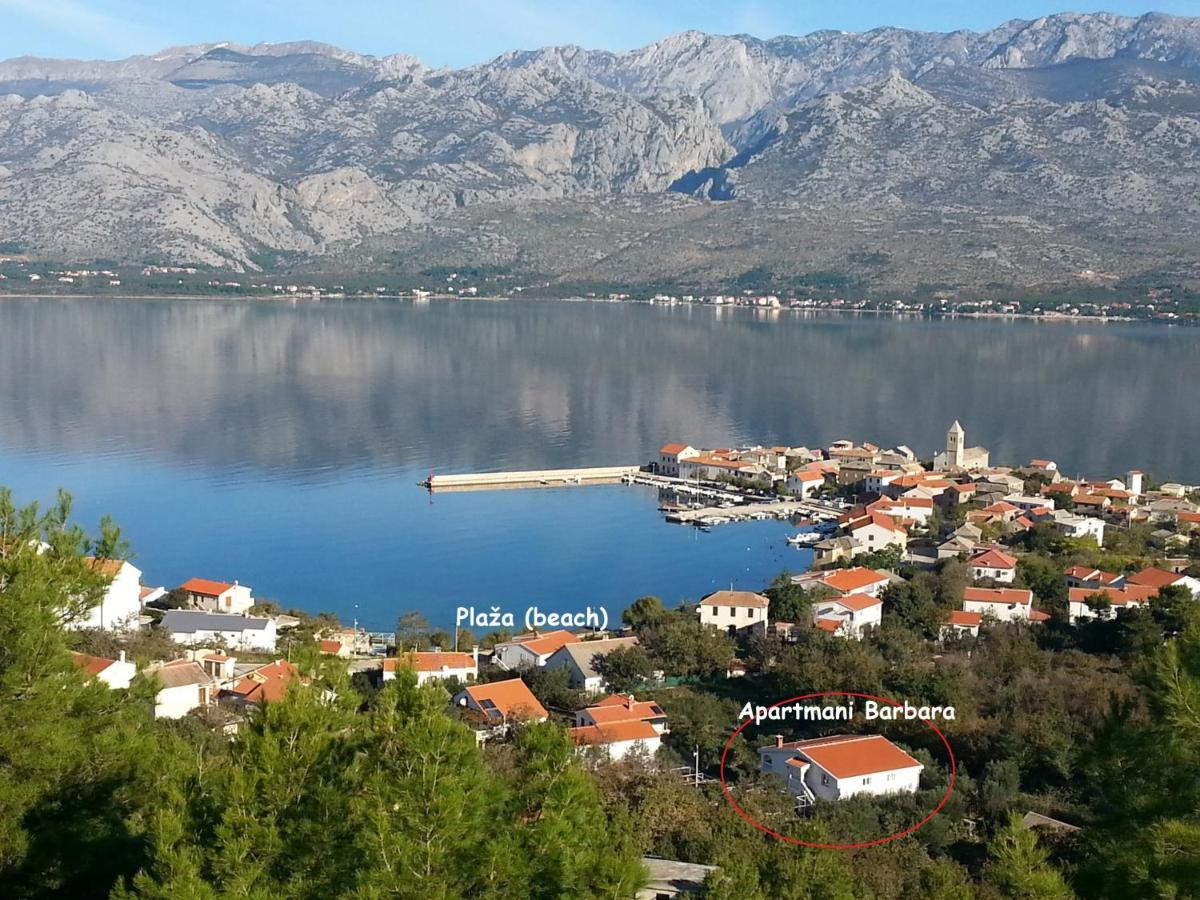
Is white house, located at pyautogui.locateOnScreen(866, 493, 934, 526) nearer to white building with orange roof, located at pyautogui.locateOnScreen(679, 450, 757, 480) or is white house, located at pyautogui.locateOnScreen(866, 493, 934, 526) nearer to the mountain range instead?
white building with orange roof, located at pyautogui.locateOnScreen(679, 450, 757, 480)

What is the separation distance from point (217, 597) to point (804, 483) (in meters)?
14.6

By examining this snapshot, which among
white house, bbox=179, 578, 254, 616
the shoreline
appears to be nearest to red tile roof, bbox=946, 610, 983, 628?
white house, bbox=179, 578, 254, 616

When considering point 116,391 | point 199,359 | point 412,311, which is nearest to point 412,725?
point 116,391

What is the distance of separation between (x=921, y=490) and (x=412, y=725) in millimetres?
20862

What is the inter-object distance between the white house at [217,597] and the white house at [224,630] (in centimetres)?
102

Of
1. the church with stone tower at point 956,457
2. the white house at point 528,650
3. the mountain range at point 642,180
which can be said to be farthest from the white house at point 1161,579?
the mountain range at point 642,180

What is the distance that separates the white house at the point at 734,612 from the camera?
15.5 meters

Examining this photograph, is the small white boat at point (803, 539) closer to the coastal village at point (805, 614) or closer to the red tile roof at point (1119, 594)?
the coastal village at point (805, 614)

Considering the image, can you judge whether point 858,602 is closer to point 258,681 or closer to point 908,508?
point 258,681

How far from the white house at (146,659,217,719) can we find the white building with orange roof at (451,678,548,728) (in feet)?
7.76

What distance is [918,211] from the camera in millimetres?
96750

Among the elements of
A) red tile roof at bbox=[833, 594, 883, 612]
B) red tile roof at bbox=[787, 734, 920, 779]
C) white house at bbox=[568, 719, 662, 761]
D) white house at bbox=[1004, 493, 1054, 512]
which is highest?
A: red tile roof at bbox=[787, 734, 920, 779]

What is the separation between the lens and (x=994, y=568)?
57.5ft

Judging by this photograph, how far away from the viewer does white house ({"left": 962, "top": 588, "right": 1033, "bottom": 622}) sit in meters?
15.5
